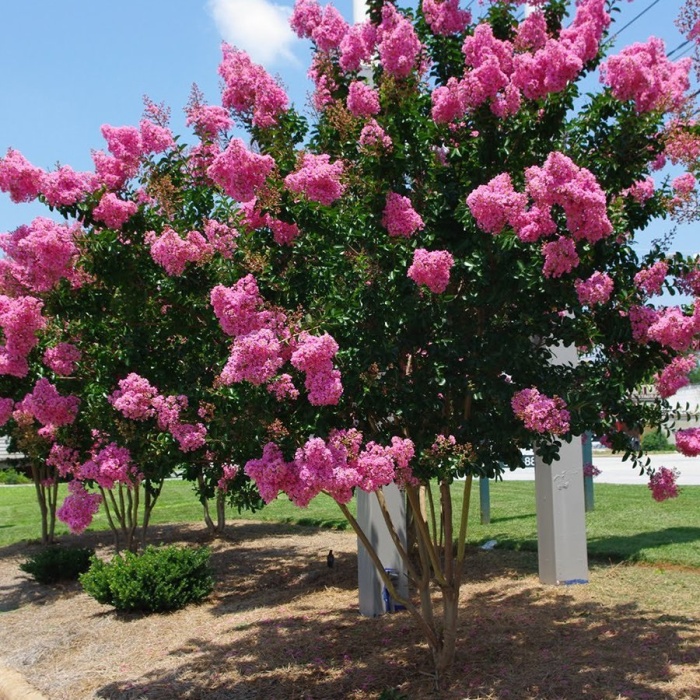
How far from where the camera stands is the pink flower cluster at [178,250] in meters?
4.27

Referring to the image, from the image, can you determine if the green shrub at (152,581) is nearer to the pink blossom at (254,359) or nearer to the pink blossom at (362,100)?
the pink blossom at (254,359)

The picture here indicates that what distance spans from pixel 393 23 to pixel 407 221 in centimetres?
125

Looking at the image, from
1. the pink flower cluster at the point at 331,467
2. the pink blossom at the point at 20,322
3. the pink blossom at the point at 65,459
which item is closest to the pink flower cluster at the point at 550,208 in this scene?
the pink flower cluster at the point at 331,467

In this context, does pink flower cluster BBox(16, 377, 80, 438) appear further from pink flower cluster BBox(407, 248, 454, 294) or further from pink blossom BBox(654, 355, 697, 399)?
pink blossom BBox(654, 355, 697, 399)

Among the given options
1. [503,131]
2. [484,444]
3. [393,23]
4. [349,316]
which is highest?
[393,23]

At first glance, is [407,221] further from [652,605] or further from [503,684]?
[652,605]

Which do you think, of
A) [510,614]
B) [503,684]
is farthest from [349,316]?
[510,614]

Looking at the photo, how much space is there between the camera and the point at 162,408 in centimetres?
453

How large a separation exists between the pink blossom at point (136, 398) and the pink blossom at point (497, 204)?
202 centimetres

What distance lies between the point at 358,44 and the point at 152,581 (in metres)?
5.01

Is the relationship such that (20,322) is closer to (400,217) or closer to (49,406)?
(49,406)

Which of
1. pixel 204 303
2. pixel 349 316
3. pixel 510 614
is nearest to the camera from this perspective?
pixel 349 316

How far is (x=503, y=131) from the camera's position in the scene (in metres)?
4.16

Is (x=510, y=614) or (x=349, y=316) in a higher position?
(x=349, y=316)
